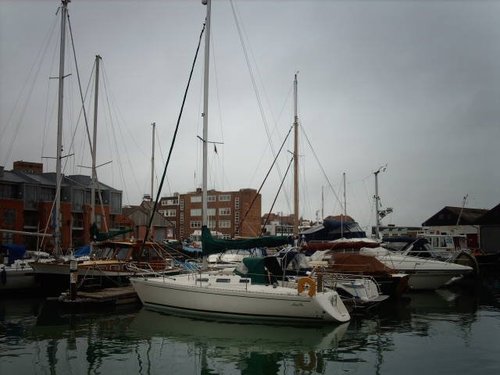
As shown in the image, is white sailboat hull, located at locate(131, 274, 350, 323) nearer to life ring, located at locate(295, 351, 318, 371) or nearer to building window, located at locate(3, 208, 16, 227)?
life ring, located at locate(295, 351, 318, 371)

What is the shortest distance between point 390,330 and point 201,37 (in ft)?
51.5

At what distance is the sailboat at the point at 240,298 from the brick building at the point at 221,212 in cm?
7357

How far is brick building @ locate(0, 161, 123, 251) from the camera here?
50656 mm

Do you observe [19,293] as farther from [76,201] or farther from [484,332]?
[76,201]

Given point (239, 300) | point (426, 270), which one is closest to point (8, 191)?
point (239, 300)

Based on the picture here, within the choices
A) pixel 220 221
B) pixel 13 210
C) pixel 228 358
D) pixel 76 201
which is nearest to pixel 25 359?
pixel 228 358

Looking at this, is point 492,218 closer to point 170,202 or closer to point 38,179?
point 38,179

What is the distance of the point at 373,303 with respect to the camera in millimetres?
20094

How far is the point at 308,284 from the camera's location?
56.2ft

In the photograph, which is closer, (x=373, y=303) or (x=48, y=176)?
(x=373, y=303)

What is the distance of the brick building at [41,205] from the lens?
50656mm

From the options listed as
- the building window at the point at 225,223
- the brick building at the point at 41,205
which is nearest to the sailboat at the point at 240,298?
the brick building at the point at 41,205

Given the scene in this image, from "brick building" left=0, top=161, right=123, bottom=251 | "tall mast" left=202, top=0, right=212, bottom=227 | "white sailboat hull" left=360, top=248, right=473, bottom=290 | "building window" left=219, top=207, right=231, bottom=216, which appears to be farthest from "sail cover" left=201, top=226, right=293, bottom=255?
"building window" left=219, top=207, right=231, bottom=216

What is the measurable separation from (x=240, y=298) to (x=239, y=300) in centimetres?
9
